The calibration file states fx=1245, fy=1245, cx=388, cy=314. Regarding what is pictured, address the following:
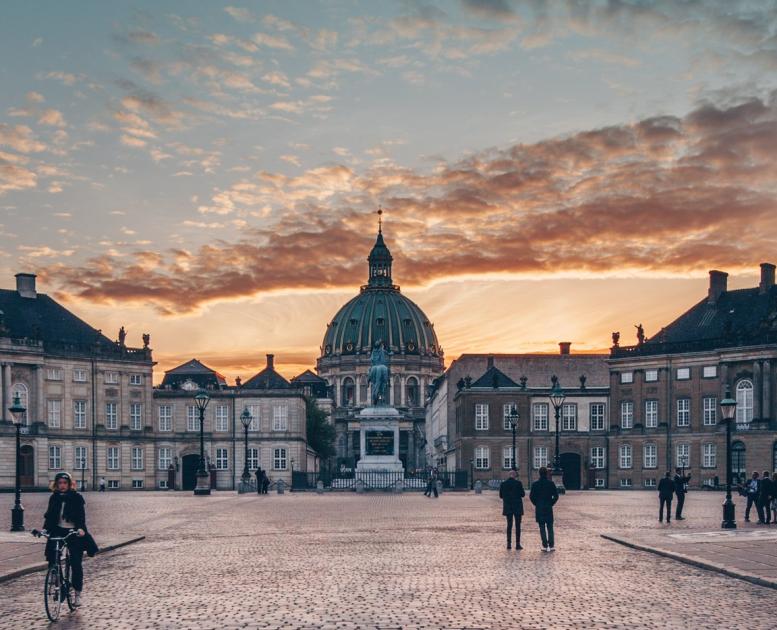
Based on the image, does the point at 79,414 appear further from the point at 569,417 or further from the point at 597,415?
the point at 597,415

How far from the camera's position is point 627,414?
103188mm

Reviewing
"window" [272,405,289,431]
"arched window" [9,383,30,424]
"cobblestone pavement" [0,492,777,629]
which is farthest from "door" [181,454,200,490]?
"cobblestone pavement" [0,492,777,629]

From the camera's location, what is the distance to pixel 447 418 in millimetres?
134125

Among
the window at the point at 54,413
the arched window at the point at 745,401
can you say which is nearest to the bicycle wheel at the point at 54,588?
the arched window at the point at 745,401

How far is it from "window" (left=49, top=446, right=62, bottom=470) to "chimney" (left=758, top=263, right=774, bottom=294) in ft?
185

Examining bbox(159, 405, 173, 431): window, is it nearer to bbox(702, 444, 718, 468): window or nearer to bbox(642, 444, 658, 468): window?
bbox(642, 444, 658, 468): window

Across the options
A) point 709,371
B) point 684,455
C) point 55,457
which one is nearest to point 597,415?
point 684,455

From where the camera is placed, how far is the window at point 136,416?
349 ft

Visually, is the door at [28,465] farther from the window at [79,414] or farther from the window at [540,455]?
the window at [540,455]

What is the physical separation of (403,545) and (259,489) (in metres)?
44.1

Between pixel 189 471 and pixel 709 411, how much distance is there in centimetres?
4586

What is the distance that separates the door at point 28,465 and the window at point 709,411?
51.9 metres

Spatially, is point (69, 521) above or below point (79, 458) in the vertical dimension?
above

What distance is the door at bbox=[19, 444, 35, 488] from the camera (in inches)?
3733
